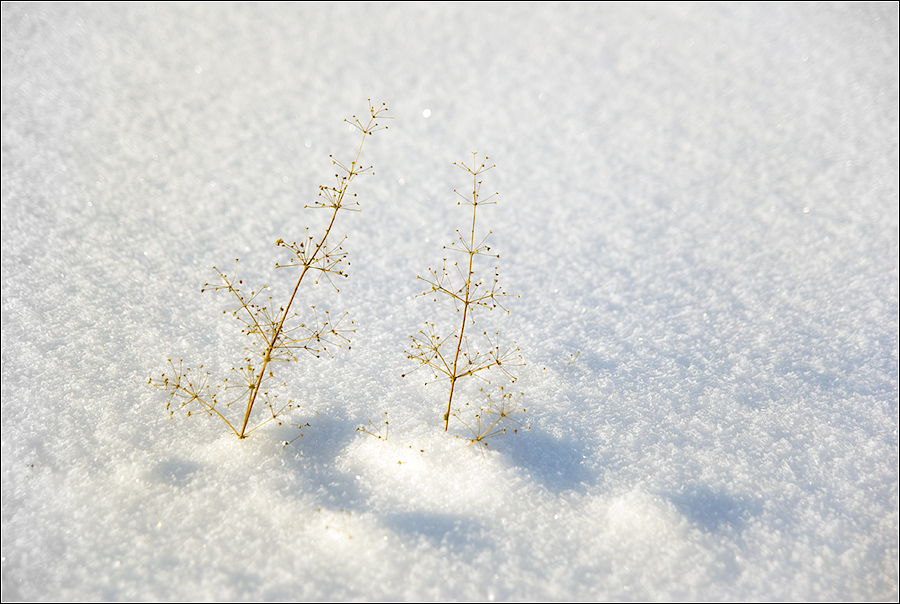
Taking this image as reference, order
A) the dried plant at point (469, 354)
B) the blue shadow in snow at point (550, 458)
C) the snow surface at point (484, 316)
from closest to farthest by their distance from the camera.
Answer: the snow surface at point (484, 316) → the blue shadow in snow at point (550, 458) → the dried plant at point (469, 354)

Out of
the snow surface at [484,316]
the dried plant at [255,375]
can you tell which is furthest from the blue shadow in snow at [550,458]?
the dried plant at [255,375]

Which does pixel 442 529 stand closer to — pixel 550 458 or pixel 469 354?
pixel 550 458

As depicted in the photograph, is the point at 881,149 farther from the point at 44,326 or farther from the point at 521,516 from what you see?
the point at 44,326

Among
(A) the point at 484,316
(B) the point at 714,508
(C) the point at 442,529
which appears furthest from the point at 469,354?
(B) the point at 714,508

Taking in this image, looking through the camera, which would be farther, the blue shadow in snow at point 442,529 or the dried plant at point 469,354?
the dried plant at point 469,354

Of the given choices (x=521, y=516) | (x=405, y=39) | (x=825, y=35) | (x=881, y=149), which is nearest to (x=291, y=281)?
(x=521, y=516)

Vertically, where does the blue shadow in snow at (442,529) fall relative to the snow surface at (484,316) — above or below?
below

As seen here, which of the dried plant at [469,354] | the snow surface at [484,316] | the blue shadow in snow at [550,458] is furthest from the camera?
the dried plant at [469,354]

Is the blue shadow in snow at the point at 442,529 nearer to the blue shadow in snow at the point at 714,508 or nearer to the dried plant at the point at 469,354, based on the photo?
the dried plant at the point at 469,354
